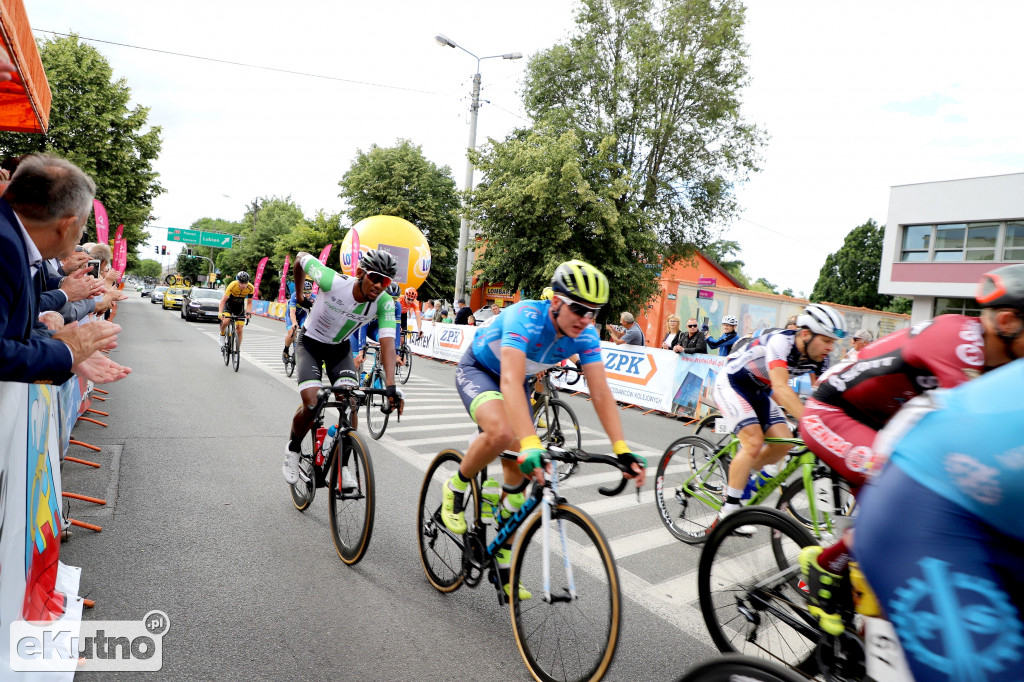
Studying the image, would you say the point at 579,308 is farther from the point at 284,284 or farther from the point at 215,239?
the point at 215,239

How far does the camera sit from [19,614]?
8.13ft

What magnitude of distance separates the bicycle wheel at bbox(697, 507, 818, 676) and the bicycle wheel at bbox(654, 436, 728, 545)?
1.83 metres

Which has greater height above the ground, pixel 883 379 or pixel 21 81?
pixel 21 81

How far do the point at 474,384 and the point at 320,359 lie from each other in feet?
6.70

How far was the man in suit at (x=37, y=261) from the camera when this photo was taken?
223 cm

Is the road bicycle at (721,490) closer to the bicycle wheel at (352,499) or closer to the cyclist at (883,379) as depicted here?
the cyclist at (883,379)

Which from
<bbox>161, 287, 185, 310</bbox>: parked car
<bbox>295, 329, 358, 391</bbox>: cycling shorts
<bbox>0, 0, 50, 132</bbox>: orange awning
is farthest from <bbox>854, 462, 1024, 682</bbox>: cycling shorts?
<bbox>161, 287, 185, 310</bbox>: parked car

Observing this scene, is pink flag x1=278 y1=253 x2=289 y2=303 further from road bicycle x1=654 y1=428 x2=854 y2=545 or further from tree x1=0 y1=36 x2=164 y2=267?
road bicycle x1=654 y1=428 x2=854 y2=545

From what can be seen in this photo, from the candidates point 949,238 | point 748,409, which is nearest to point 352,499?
point 748,409

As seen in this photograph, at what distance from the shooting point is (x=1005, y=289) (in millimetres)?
2115

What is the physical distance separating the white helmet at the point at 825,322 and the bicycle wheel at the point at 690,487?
131 cm

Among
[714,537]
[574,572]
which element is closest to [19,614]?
[574,572]

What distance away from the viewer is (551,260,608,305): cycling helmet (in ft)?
9.95

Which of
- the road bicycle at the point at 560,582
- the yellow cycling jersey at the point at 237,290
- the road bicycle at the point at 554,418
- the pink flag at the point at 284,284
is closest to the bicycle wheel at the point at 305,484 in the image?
the road bicycle at the point at 560,582
